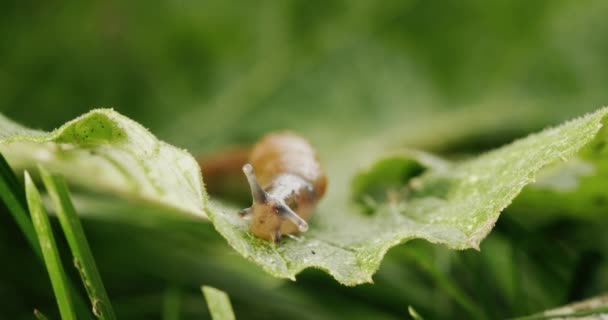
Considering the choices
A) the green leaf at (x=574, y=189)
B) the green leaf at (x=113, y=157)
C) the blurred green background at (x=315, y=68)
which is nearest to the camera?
the green leaf at (x=113, y=157)

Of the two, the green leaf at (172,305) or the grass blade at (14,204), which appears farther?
the green leaf at (172,305)

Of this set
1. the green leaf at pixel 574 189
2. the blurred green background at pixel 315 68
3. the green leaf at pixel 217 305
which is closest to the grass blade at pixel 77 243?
the green leaf at pixel 217 305


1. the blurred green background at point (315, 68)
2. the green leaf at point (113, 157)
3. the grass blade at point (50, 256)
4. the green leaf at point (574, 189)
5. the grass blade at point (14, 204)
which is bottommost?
the grass blade at point (50, 256)

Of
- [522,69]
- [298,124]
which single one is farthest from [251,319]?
[522,69]

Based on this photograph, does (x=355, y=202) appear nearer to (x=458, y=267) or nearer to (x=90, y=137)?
(x=458, y=267)

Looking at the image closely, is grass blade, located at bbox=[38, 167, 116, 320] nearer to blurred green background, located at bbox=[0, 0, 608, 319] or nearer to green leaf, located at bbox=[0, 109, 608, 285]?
green leaf, located at bbox=[0, 109, 608, 285]

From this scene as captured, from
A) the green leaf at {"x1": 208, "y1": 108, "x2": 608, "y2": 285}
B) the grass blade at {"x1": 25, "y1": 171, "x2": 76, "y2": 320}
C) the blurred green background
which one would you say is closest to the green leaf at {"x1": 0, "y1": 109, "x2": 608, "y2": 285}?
the green leaf at {"x1": 208, "y1": 108, "x2": 608, "y2": 285}

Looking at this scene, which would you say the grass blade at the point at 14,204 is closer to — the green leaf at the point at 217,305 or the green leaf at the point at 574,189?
the green leaf at the point at 217,305

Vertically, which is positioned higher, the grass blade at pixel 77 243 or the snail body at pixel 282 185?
the snail body at pixel 282 185
